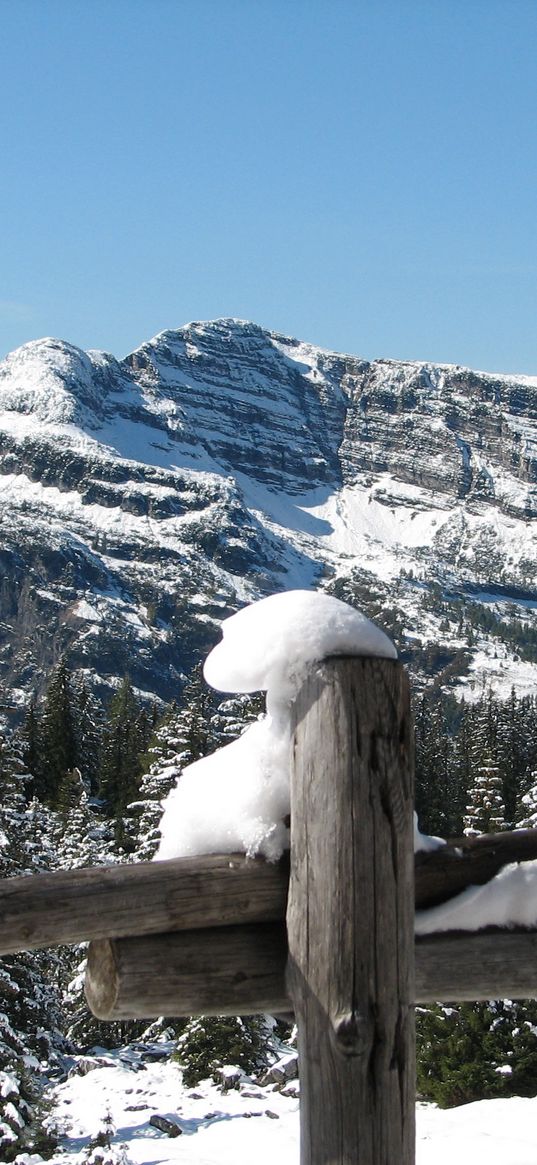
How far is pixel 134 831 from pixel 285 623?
45.0 m

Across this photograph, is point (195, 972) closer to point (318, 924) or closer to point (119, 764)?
point (318, 924)

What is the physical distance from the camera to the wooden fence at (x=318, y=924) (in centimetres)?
334

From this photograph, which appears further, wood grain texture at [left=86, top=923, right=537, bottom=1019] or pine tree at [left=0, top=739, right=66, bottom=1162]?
pine tree at [left=0, top=739, right=66, bottom=1162]

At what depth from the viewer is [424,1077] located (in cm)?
2366

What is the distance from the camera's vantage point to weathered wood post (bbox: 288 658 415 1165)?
130 inches

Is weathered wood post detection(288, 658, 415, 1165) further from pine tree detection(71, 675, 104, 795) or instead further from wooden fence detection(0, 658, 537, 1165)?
pine tree detection(71, 675, 104, 795)

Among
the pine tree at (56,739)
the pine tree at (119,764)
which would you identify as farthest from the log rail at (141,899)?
the pine tree at (56,739)

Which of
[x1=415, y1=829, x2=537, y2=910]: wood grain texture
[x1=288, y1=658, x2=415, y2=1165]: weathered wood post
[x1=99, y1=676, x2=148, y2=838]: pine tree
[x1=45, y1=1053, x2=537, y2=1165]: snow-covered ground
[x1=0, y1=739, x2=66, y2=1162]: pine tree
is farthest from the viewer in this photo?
[x1=99, y1=676, x2=148, y2=838]: pine tree

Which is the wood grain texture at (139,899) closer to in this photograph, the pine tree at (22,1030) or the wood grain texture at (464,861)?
the wood grain texture at (464,861)

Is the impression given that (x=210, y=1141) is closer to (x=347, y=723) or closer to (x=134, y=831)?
(x=347, y=723)

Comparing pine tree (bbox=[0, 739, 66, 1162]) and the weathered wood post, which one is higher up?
the weathered wood post

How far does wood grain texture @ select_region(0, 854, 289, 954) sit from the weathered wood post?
0.23 meters

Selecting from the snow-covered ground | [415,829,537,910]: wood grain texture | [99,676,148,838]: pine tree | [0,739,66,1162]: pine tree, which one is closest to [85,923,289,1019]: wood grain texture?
[415,829,537,910]: wood grain texture

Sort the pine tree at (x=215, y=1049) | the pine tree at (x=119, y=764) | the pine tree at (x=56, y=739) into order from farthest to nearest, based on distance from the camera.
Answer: the pine tree at (x=56, y=739) < the pine tree at (x=119, y=764) < the pine tree at (x=215, y=1049)
